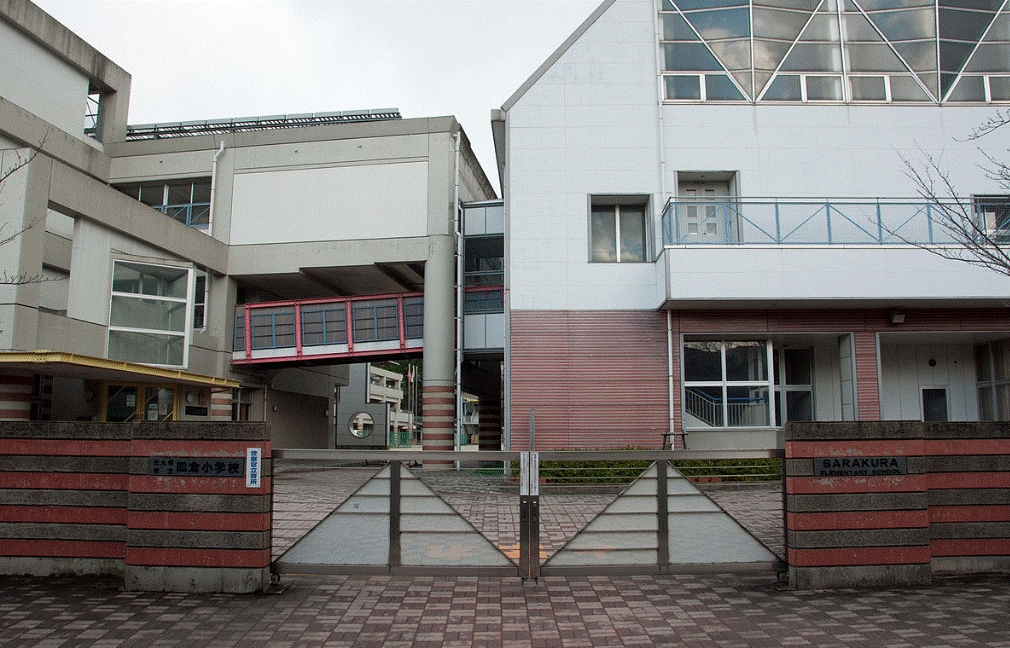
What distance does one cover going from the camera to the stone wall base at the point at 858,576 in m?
5.96

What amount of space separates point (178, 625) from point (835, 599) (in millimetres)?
4868

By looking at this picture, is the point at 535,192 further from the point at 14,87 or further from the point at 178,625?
the point at 14,87

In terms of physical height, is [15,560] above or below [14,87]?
below

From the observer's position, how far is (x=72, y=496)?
632 centimetres

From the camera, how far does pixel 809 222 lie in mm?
15711

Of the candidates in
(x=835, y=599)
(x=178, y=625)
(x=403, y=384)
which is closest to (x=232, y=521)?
(x=178, y=625)

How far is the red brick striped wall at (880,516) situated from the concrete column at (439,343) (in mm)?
15275

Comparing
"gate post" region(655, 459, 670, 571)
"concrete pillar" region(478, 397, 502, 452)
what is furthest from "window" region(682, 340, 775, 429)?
"concrete pillar" region(478, 397, 502, 452)

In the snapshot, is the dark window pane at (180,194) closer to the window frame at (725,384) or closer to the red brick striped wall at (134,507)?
the window frame at (725,384)

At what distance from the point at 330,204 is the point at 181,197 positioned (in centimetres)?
595

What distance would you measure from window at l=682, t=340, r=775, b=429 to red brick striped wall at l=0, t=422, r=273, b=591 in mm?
11937

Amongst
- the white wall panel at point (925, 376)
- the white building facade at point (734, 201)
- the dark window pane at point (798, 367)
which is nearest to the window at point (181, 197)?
the white building facade at point (734, 201)

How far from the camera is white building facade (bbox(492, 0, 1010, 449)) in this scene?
1602cm

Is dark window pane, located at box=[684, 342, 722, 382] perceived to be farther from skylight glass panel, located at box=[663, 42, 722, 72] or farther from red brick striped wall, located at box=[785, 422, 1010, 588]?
red brick striped wall, located at box=[785, 422, 1010, 588]
